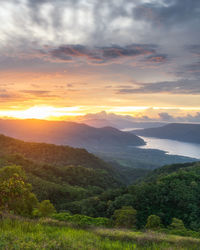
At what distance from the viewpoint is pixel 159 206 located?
39.9m

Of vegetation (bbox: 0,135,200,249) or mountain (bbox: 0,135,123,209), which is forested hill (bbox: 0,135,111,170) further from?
vegetation (bbox: 0,135,200,249)

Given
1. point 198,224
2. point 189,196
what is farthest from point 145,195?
point 198,224

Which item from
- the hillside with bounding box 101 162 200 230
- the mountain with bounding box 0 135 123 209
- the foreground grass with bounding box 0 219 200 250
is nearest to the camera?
the foreground grass with bounding box 0 219 200 250

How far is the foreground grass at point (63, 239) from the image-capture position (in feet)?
23.6

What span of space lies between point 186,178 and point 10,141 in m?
141

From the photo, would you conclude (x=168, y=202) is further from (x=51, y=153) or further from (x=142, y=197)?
(x=51, y=153)

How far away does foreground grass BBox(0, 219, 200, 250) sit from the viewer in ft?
23.6

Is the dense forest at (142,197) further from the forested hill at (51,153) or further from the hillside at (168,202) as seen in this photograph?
the forested hill at (51,153)

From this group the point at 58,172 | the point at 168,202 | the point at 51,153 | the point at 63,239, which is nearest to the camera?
the point at 63,239

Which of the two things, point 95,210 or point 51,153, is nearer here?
point 95,210

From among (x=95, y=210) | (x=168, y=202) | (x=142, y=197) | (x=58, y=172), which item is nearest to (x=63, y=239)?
(x=95, y=210)

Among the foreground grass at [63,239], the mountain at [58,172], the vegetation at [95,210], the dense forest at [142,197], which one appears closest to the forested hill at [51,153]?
the mountain at [58,172]

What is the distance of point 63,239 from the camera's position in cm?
788

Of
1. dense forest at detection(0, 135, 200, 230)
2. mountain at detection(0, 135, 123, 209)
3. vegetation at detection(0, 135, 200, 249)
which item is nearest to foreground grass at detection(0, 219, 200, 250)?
vegetation at detection(0, 135, 200, 249)
